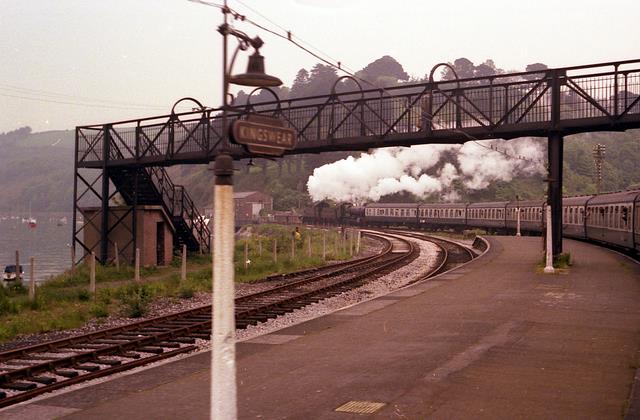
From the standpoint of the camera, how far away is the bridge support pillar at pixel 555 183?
84.8ft

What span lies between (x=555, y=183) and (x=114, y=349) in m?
18.9

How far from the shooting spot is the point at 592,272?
24.3 metres

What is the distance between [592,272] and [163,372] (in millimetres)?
18421

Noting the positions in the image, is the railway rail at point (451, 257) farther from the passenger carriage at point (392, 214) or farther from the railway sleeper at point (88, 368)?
the passenger carriage at point (392, 214)

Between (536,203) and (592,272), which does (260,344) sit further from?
(536,203)

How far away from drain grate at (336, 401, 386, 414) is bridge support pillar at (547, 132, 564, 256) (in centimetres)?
1911

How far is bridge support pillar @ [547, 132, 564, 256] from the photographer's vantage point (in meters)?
25.9

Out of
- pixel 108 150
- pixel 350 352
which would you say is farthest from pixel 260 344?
pixel 108 150

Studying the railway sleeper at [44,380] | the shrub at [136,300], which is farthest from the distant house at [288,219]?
the railway sleeper at [44,380]

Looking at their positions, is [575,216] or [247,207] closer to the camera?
[575,216]

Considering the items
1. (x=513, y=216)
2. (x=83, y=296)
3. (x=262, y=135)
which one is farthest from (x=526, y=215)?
(x=262, y=135)

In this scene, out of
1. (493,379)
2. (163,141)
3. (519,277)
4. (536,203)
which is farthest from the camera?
(536,203)

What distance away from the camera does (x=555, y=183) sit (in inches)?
1015

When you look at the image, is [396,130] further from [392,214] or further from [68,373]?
[392,214]
